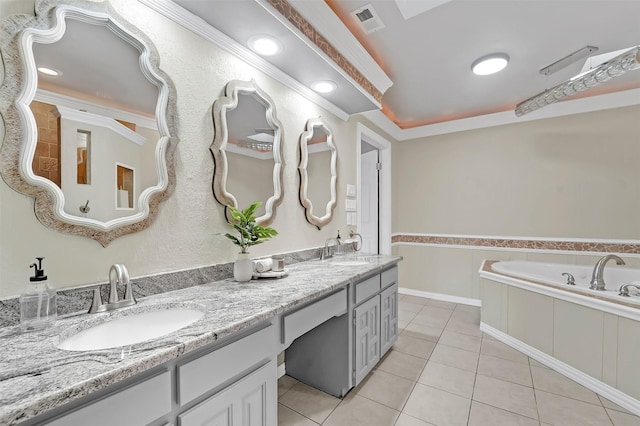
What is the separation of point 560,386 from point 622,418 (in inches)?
12.9

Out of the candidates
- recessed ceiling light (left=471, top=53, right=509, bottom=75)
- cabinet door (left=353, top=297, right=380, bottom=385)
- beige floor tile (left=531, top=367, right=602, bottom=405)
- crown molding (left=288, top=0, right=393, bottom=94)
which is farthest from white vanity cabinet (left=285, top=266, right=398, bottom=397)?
recessed ceiling light (left=471, top=53, right=509, bottom=75)

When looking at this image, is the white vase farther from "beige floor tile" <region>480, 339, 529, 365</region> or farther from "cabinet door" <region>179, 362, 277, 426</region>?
"beige floor tile" <region>480, 339, 529, 365</region>

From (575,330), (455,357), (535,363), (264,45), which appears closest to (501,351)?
(535,363)

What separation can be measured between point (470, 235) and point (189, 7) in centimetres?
400

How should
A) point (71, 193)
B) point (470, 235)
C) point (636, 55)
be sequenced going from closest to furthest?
point (71, 193) → point (636, 55) → point (470, 235)

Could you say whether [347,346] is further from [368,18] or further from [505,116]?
[505,116]

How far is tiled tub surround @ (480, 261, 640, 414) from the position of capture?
1.79 metres

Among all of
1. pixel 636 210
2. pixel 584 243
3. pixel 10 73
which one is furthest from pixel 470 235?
pixel 10 73

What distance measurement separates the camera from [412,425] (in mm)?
1594

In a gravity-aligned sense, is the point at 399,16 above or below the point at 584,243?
above

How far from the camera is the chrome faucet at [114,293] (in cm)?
102

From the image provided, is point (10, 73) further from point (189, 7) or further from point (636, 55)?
point (636, 55)

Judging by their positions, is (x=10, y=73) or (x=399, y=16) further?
(x=399, y=16)

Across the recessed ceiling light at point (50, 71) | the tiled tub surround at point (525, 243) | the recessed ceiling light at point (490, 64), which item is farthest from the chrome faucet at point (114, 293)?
the tiled tub surround at point (525, 243)
